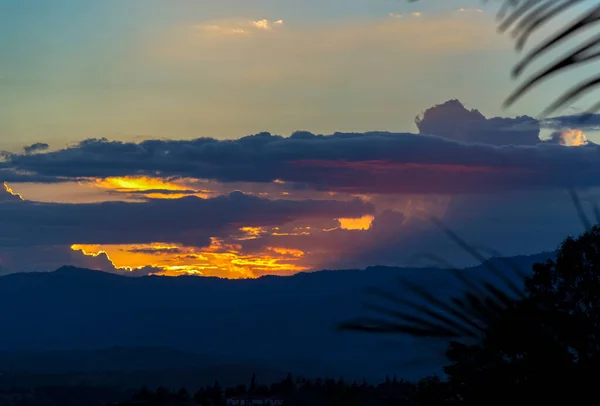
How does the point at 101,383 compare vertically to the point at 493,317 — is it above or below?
below

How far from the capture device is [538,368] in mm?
3152

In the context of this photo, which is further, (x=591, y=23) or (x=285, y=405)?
(x=285, y=405)

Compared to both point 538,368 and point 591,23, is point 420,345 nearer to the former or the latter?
point 538,368

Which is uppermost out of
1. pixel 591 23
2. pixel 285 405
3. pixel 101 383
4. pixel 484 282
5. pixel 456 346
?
pixel 591 23

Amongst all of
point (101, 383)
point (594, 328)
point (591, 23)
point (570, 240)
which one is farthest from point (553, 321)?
point (101, 383)

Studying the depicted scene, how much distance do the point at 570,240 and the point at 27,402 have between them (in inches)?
5183

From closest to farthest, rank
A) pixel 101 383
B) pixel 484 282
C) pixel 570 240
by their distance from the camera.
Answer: pixel 484 282
pixel 570 240
pixel 101 383

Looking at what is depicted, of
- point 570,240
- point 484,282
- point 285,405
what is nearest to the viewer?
point 484,282

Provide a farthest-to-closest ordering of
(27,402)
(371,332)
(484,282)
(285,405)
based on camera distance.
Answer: (27,402)
(285,405)
(484,282)
(371,332)

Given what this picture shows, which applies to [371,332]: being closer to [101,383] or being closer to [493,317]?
[493,317]

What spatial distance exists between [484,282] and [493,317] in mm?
145

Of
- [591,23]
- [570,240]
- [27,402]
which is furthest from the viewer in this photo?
[27,402]

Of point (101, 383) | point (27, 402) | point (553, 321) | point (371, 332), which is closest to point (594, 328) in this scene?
point (553, 321)

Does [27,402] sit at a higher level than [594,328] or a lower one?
lower
